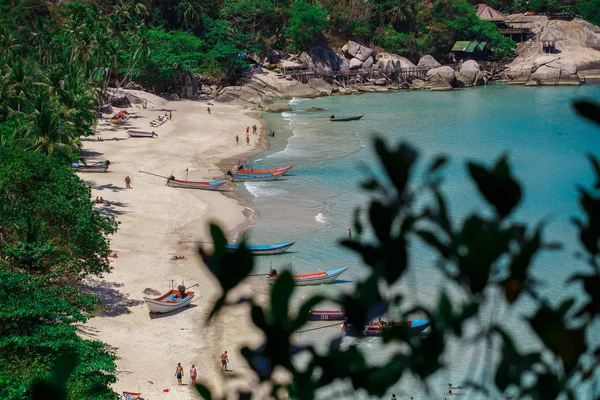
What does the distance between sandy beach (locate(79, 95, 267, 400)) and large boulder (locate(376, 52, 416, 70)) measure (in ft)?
103

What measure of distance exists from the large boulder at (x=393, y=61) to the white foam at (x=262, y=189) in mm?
46834

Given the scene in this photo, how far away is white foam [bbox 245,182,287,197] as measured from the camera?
39.6 m

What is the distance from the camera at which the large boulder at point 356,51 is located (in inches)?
3346

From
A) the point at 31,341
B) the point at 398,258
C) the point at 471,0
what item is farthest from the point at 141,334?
the point at 471,0

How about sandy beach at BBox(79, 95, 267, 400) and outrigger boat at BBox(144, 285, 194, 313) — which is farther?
outrigger boat at BBox(144, 285, 194, 313)

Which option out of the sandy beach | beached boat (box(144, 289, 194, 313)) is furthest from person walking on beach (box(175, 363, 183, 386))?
beached boat (box(144, 289, 194, 313))

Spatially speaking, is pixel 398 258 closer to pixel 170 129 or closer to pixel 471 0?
pixel 170 129

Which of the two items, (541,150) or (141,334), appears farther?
(541,150)

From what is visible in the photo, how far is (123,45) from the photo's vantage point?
6181 centimetres

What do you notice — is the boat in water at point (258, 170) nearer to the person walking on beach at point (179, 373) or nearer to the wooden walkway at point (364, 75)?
the person walking on beach at point (179, 373)

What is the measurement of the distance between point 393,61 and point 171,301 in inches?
2578

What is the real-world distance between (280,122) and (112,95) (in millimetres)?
14013

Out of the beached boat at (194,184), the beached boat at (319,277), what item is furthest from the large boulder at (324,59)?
the beached boat at (319,277)

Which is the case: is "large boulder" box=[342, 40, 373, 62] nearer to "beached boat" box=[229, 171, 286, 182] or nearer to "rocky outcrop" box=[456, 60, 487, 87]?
"rocky outcrop" box=[456, 60, 487, 87]
